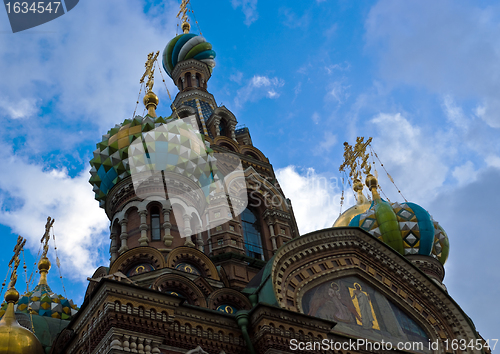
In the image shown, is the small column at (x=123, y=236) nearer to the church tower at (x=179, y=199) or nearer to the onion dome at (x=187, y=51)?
the church tower at (x=179, y=199)

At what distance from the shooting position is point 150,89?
13672mm

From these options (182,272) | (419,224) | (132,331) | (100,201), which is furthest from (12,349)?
(419,224)

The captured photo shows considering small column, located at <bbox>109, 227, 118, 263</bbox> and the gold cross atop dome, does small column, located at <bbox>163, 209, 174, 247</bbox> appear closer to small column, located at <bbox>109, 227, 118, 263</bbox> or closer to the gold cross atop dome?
small column, located at <bbox>109, 227, 118, 263</bbox>

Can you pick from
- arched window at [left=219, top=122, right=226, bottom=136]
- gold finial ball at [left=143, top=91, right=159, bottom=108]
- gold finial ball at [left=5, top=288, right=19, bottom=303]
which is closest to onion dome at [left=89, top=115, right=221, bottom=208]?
gold finial ball at [left=143, top=91, right=159, bottom=108]

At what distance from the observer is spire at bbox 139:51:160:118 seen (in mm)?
13258

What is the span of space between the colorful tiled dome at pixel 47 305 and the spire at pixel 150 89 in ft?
13.3

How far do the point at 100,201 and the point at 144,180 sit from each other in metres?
1.43

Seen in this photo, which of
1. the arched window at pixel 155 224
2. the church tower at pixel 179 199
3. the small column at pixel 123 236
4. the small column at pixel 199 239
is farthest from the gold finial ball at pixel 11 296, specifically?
the small column at pixel 199 239

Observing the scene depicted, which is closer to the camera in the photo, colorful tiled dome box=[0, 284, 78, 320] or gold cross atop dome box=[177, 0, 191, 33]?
colorful tiled dome box=[0, 284, 78, 320]

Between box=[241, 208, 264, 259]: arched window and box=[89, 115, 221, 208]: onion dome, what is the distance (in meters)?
1.94

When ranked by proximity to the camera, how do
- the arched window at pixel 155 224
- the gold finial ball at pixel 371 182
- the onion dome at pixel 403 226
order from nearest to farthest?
the arched window at pixel 155 224
the onion dome at pixel 403 226
the gold finial ball at pixel 371 182

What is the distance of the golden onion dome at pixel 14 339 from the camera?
8.29 m

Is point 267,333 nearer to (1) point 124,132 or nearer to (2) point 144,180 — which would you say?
(2) point 144,180

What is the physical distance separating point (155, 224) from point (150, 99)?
11.0 ft
